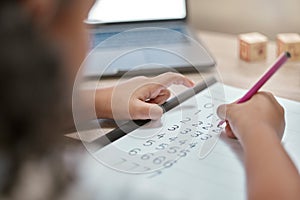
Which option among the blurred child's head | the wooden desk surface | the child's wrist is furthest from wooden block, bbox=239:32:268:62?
the blurred child's head

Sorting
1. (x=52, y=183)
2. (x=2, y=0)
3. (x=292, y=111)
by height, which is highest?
(x=2, y=0)

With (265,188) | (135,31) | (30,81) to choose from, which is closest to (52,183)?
(30,81)

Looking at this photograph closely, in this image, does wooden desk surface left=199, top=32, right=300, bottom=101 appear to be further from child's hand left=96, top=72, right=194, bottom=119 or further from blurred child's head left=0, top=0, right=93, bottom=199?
blurred child's head left=0, top=0, right=93, bottom=199

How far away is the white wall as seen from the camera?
1.08 m

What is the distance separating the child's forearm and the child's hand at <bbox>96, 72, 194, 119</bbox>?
0.16m

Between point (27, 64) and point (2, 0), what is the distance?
0.14 ft

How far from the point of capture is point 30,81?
0.33 metres

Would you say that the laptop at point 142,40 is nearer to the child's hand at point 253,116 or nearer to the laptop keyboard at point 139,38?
the laptop keyboard at point 139,38

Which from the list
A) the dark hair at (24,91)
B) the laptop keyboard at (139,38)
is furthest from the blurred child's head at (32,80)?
the laptop keyboard at (139,38)

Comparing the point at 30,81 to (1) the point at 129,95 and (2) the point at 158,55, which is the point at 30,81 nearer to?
(1) the point at 129,95

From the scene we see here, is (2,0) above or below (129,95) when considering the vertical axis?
above

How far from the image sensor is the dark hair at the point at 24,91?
0.32 m

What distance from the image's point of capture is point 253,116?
606 millimetres

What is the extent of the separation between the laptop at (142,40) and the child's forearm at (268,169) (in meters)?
0.30
